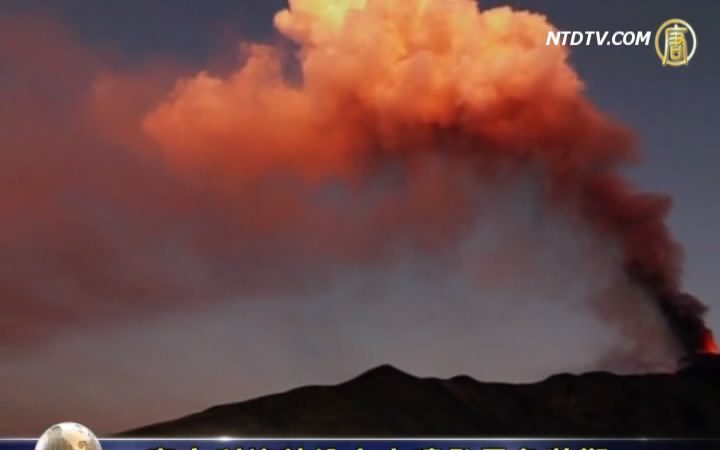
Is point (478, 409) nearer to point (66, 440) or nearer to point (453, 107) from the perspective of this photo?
point (453, 107)

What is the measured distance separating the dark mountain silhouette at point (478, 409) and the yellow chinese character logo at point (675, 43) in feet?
7.72

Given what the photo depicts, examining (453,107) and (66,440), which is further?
(453,107)

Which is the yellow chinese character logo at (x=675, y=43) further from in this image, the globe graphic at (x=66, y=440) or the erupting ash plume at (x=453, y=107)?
the globe graphic at (x=66, y=440)

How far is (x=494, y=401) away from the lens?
8.27 meters

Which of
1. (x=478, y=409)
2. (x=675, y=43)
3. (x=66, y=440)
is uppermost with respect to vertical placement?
(x=675, y=43)

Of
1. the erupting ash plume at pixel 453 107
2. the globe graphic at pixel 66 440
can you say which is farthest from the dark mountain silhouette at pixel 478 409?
the globe graphic at pixel 66 440

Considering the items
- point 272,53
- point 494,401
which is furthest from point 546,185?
point 272,53

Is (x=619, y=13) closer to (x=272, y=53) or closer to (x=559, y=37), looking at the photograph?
(x=559, y=37)

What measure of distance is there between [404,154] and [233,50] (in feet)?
4.97

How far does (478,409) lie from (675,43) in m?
3.26

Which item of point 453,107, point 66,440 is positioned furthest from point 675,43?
point 66,440

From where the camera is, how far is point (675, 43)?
859cm

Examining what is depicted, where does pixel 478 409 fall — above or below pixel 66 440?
above

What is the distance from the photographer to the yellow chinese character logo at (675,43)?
8.55 metres
